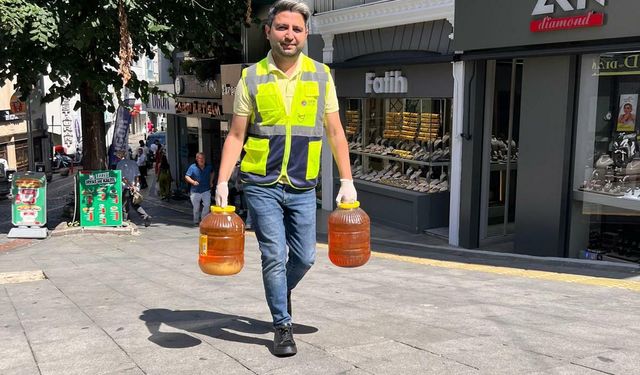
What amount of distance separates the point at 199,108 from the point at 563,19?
12.3 m

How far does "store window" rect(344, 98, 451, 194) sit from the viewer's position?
11.6 m

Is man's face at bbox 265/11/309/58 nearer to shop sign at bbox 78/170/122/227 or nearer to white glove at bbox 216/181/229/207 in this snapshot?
white glove at bbox 216/181/229/207

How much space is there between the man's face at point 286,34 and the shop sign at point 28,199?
A: 367 inches

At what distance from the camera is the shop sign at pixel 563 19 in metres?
7.87

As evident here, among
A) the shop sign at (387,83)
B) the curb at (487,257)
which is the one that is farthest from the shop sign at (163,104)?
the curb at (487,257)

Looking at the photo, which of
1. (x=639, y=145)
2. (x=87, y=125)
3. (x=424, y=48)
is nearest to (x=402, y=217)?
(x=424, y=48)

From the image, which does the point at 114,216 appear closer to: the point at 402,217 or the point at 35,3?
the point at 35,3

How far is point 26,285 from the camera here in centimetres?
643

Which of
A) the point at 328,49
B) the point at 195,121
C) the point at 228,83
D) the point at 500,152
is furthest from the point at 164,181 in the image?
the point at 500,152

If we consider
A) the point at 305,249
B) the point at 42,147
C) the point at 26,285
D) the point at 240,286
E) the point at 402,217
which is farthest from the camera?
the point at 42,147

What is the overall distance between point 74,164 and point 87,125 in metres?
20.4

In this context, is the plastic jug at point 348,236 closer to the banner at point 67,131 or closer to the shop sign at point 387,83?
the shop sign at point 387,83

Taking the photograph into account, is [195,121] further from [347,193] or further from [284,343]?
[284,343]

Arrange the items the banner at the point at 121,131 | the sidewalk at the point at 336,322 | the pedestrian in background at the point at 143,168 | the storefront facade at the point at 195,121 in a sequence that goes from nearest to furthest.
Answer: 1. the sidewalk at the point at 336,322
2. the banner at the point at 121,131
3. the storefront facade at the point at 195,121
4. the pedestrian in background at the point at 143,168
